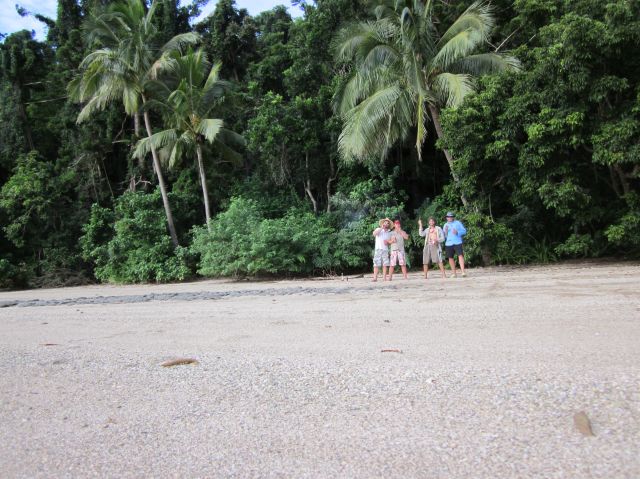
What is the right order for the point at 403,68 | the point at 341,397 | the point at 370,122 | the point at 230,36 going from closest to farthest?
the point at 341,397
the point at 370,122
the point at 403,68
the point at 230,36

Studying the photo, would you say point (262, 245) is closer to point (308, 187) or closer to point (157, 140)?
point (308, 187)

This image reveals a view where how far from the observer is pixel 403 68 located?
59.4ft

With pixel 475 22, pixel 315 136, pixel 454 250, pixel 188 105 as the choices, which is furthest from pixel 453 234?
pixel 188 105

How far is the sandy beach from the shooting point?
2.90m

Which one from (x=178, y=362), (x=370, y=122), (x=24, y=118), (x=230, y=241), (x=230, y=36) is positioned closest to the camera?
(x=178, y=362)

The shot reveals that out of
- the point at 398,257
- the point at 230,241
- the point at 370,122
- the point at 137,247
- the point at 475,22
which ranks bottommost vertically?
the point at 398,257

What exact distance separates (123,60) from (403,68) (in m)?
11.8

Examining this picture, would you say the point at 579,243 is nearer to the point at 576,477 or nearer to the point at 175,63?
the point at 576,477

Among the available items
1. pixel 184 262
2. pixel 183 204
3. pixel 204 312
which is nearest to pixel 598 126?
pixel 204 312

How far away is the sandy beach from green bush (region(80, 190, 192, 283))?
13.4 meters

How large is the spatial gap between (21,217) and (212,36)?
13.0 meters

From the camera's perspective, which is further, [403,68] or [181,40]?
[181,40]

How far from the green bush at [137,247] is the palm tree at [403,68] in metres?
8.47

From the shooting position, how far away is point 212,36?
86.3 feet
